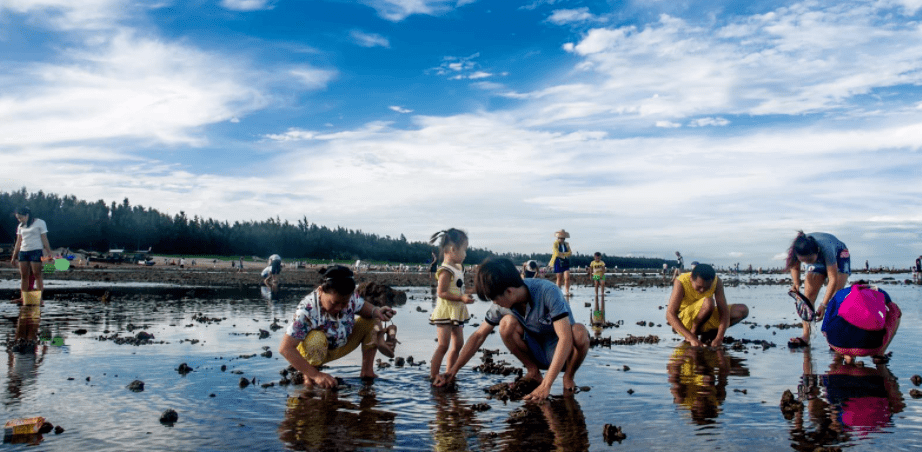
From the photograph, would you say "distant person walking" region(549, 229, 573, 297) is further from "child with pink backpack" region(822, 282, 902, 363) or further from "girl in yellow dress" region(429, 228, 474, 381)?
"girl in yellow dress" region(429, 228, 474, 381)

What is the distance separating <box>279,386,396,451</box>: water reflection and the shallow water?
16 millimetres

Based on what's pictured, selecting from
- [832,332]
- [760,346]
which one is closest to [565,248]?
[760,346]

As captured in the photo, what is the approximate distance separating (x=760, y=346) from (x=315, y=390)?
693cm

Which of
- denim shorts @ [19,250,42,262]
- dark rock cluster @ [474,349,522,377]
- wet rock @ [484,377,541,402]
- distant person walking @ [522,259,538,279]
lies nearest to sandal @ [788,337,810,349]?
dark rock cluster @ [474,349,522,377]

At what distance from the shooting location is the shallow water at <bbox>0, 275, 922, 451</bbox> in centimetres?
484

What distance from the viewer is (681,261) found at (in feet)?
97.0

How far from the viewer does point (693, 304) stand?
9.80m

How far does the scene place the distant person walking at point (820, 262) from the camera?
9.86m

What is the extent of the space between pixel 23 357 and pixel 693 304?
9.03 m

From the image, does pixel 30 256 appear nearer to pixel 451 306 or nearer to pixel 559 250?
pixel 451 306

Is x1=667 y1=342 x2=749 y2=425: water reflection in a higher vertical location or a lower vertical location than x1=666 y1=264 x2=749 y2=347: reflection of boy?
lower

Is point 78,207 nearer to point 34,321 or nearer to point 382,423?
point 34,321

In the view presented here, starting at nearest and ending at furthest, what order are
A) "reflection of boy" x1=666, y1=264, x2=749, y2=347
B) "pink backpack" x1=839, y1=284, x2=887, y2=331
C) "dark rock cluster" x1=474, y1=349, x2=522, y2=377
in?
"dark rock cluster" x1=474, y1=349, x2=522, y2=377 < "pink backpack" x1=839, y1=284, x2=887, y2=331 < "reflection of boy" x1=666, y1=264, x2=749, y2=347

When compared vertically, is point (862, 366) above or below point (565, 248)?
below
